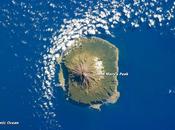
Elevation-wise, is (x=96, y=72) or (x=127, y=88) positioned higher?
(x=96, y=72)

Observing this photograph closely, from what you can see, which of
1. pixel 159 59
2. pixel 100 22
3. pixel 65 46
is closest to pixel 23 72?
pixel 65 46

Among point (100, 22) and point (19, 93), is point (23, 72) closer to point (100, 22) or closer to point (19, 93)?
point (19, 93)

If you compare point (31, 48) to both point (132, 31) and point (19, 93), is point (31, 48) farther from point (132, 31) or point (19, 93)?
point (132, 31)

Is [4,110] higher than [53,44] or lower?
lower

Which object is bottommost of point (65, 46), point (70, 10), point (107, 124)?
point (107, 124)
